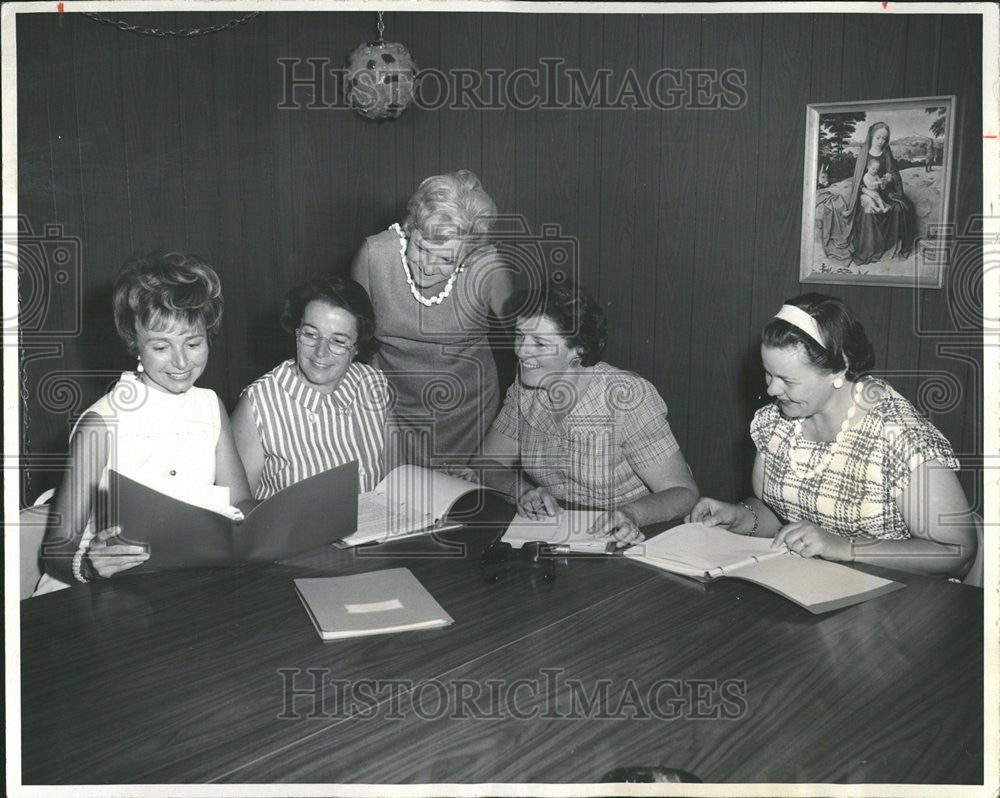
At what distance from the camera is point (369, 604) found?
1389mm

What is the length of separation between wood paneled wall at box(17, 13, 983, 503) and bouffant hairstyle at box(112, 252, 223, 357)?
683mm

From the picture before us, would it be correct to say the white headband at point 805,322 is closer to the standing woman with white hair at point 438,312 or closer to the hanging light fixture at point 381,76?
the standing woman with white hair at point 438,312

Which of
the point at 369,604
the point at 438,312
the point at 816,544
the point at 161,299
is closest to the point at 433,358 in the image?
the point at 438,312

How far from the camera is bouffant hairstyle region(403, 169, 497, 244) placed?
2.29m

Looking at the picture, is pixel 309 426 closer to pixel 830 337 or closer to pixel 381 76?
pixel 381 76

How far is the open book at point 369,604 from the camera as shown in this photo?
4.30 ft

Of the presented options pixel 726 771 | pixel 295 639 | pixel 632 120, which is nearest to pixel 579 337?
pixel 632 120

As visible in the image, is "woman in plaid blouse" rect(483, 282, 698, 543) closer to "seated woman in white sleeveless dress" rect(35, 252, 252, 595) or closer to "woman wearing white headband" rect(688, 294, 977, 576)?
"woman wearing white headband" rect(688, 294, 977, 576)

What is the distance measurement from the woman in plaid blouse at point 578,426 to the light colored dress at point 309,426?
14.1 inches

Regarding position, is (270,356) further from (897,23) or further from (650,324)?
(897,23)

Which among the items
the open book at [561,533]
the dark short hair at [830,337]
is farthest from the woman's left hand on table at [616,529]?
the dark short hair at [830,337]

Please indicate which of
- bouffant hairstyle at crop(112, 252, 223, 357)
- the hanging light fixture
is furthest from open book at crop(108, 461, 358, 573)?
the hanging light fixture

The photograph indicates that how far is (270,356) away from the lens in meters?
3.03

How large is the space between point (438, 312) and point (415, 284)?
0.11m
